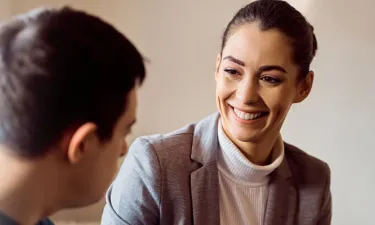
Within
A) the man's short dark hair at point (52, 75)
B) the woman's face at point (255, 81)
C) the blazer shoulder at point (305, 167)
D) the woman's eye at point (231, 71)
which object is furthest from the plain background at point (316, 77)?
the man's short dark hair at point (52, 75)

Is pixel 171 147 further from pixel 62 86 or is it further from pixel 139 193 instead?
pixel 62 86

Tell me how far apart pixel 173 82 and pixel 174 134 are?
2.00 feet

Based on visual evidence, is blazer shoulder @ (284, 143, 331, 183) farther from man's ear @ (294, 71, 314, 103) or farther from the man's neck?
the man's neck

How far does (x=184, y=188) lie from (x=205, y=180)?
0.05m

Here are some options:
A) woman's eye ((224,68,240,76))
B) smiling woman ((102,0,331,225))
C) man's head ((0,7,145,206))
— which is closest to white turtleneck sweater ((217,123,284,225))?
smiling woman ((102,0,331,225))

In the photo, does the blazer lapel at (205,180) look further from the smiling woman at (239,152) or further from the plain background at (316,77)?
the plain background at (316,77)

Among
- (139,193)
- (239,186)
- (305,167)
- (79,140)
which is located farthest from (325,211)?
(79,140)

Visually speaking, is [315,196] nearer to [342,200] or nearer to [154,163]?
[154,163]

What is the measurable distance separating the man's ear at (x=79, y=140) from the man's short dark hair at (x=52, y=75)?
0.03ft

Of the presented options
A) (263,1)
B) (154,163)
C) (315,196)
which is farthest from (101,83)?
(315,196)

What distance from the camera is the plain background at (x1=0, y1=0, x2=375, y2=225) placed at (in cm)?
143

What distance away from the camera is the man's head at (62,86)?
55 cm

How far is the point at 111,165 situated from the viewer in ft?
2.19

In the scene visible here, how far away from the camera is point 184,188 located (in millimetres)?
973
